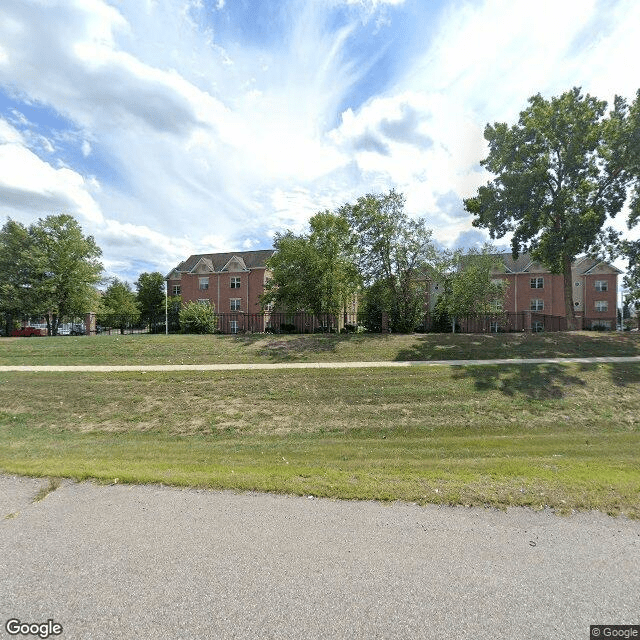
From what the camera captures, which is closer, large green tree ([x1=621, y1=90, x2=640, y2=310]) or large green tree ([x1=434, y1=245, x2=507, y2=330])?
large green tree ([x1=621, y1=90, x2=640, y2=310])

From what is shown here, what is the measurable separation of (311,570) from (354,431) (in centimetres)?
570

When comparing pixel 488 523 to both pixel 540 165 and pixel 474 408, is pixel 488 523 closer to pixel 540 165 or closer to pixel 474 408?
pixel 474 408

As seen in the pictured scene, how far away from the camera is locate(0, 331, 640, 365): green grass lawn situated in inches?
577

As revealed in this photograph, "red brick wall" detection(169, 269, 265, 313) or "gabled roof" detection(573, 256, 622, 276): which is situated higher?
"gabled roof" detection(573, 256, 622, 276)

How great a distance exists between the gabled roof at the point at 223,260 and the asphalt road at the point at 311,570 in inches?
1714

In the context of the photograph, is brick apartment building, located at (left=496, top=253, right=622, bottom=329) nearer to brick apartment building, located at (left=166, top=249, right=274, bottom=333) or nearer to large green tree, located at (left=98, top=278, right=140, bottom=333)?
brick apartment building, located at (left=166, top=249, right=274, bottom=333)

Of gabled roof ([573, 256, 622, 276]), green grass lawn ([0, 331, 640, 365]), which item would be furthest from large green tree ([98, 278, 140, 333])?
gabled roof ([573, 256, 622, 276])

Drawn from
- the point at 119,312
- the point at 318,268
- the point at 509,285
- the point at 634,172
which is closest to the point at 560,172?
the point at 634,172

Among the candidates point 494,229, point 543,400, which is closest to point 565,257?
point 494,229

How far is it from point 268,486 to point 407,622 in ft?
8.38

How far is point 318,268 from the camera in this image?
23188 millimetres

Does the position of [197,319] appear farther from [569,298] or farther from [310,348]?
[569,298]

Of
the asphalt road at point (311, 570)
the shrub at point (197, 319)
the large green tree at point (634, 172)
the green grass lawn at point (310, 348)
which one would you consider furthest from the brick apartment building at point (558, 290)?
the asphalt road at point (311, 570)

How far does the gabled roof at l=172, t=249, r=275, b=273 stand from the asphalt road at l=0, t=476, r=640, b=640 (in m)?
43.5
